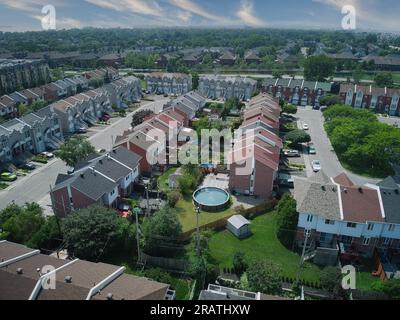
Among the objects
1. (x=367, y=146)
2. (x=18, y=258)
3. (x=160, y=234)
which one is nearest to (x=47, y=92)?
(x=18, y=258)

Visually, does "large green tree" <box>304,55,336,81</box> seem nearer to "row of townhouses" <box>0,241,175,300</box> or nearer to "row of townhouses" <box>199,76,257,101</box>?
"row of townhouses" <box>199,76,257,101</box>

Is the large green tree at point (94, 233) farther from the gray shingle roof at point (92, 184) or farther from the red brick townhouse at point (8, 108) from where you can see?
the red brick townhouse at point (8, 108)

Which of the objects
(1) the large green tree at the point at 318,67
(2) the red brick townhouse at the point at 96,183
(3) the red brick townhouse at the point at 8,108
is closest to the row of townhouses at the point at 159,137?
(2) the red brick townhouse at the point at 96,183

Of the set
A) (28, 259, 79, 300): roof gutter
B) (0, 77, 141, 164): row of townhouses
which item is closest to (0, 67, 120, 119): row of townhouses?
(0, 77, 141, 164): row of townhouses

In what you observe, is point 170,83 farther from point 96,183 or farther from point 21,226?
point 21,226

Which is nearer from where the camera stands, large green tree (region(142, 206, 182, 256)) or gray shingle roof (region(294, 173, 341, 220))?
large green tree (region(142, 206, 182, 256))
